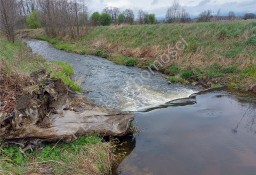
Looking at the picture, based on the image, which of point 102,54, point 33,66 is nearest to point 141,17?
point 102,54

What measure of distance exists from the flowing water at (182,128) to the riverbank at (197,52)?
175 cm

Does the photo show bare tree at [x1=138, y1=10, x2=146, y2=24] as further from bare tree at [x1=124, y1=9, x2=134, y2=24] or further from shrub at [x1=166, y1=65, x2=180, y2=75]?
shrub at [x1=166, y1=65, x2=180, y2=75]

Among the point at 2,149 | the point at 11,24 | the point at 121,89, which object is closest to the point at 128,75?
the point at 121,89

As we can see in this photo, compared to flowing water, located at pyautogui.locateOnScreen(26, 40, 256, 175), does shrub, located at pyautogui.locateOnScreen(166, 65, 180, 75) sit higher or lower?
higher

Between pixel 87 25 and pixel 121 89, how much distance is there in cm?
2656

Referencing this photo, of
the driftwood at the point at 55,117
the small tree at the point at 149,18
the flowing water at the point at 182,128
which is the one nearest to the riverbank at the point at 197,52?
the flowing water at the point at 182,128

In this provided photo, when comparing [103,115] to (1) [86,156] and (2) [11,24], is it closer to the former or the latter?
(1) [86,156]

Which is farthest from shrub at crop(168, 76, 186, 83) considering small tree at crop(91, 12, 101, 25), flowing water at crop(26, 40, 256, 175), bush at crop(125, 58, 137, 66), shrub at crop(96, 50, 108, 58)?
small tree at crop(91, 12, 101, 25)

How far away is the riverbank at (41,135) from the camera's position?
564cm

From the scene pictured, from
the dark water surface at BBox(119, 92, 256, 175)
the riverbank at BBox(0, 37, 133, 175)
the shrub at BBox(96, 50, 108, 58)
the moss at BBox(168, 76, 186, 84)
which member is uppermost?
the riverbank at BBox(0, 37, 133, 175)

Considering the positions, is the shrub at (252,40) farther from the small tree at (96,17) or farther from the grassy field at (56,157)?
the small tree at (96,17)

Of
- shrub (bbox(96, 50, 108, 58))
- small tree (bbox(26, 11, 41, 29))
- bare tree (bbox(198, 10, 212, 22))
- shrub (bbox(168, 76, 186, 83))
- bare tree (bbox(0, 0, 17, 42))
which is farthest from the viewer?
small tree (bbox(26, 11, 41, 29))

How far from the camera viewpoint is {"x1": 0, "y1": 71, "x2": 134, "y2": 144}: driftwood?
19.2ft

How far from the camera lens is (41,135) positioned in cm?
619
